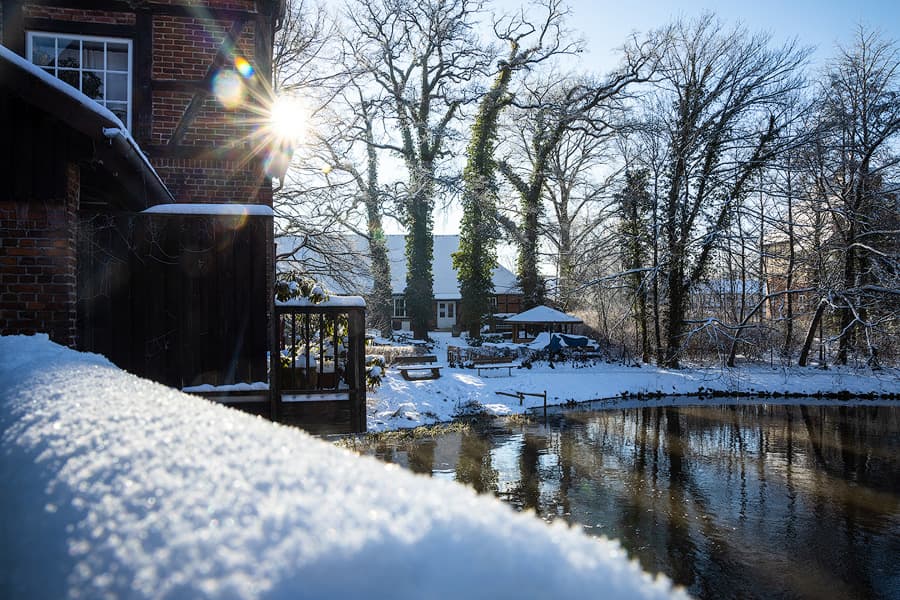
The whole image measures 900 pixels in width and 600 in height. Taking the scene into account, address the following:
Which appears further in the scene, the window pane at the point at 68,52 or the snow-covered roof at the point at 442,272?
the snow-covered roof at the point at 442,272

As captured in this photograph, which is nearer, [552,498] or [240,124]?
[240,124]

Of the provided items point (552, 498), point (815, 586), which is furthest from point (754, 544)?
point (552, 498)

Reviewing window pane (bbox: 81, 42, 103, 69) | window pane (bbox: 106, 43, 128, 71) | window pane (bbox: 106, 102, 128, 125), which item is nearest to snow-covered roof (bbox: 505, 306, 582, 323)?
window pane (bbox: 106, 102, 128, 125)

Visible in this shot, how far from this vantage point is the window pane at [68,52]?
757 centimetres

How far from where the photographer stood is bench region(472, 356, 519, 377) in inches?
790

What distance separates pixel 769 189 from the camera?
900 inches

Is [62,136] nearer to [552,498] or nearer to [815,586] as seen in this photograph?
[552,498]

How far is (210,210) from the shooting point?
6406 millimetres

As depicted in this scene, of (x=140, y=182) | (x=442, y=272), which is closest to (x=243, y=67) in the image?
(x=140, y=182)

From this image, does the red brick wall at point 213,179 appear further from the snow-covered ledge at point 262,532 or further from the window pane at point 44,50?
the snow-covered ledge at point 262,532

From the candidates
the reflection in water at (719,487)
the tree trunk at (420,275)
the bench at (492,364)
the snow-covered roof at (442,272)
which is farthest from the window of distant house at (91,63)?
the snow-covered roof at (442,272)

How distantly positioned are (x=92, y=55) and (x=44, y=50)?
1.87 feet

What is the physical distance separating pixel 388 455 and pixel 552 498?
145 inches

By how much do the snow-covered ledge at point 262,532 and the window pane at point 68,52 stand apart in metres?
8.74
